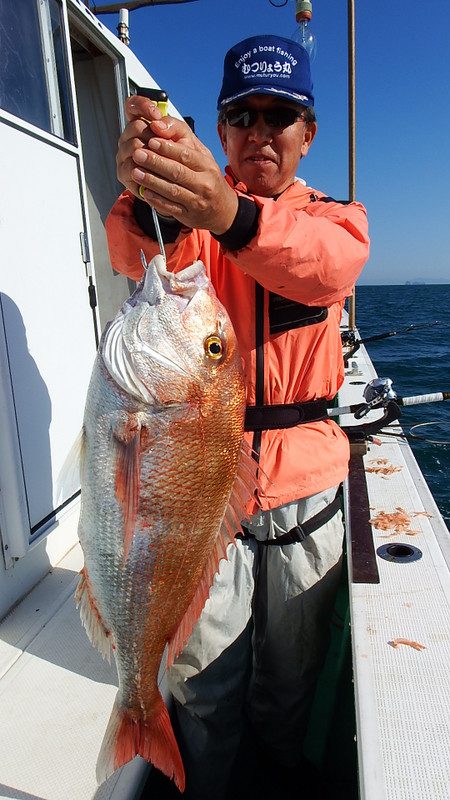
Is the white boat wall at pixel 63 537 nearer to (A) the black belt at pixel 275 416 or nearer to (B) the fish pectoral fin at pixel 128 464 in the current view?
(A) the black belt at pixel 275 416

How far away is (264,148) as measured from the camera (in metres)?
2.09

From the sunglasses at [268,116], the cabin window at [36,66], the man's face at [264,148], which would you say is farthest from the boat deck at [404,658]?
the cabin window at [36,66]

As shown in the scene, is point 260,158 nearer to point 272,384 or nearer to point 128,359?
point 272,384

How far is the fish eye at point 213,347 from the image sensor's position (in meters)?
→ 1.60

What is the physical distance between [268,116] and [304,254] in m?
0.76

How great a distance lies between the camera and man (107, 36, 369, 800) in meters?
1.71

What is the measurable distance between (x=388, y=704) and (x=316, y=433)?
98 cm

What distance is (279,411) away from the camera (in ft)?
7.11

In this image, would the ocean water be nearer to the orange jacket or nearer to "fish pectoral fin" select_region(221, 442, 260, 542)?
the orange jacket

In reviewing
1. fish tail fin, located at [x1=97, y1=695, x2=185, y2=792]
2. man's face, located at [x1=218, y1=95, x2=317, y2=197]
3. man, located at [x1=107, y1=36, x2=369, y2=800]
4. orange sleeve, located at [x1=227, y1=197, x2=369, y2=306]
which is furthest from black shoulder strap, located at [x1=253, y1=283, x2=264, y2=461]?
fish tail fin, located at [x1=97, y1=695, x2=185, y2=792]

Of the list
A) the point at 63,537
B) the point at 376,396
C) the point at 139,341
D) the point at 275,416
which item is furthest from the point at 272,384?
the point at 376,396

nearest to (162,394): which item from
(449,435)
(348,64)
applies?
(348,64)

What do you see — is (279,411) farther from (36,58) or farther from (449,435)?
(449,435)

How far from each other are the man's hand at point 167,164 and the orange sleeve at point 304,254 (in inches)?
8.0
